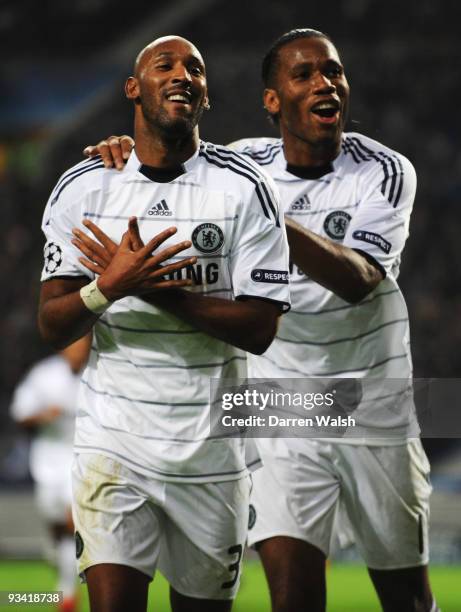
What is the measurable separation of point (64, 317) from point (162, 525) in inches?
30.4

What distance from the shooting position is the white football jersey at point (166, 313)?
3791mm

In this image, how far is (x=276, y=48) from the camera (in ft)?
15.3

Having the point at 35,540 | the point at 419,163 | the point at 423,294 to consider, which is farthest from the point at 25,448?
the point at 419,163

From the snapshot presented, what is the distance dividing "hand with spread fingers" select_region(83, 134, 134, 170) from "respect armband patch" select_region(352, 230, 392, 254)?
0.96 m

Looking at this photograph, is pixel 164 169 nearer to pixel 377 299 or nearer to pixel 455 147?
pixel 377 299

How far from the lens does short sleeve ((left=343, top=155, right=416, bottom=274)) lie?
14.7 ft

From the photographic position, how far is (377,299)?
4617 mm

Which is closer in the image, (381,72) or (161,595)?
(161,595)

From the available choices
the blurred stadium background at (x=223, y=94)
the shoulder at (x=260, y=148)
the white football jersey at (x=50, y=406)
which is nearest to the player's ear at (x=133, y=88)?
the shoulder at (x=260, y=148)

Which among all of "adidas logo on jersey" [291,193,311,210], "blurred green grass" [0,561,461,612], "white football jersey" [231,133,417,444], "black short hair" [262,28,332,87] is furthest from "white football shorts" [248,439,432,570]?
"blurred green grass" [0,561,461,612]

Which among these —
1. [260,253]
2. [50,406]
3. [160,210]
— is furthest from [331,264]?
[50,406]

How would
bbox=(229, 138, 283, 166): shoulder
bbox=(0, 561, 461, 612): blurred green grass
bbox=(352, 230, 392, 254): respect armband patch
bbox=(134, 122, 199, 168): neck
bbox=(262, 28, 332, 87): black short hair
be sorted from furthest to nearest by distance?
bbox=(0, 561, 461, 612): blurred green grass < bbox=(229, 138, 283, 166): shoulder < bbox=(262, 28, 332, 87): black short hair < bbox=(352, 230, 392, 254): respect armband patch < bbox=(134, 122, 199, 168): neck

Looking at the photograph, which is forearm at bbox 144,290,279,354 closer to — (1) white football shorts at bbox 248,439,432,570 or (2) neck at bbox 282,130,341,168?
(1) white football shorts at bbox 248,439,432,570

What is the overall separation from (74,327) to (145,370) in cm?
28
